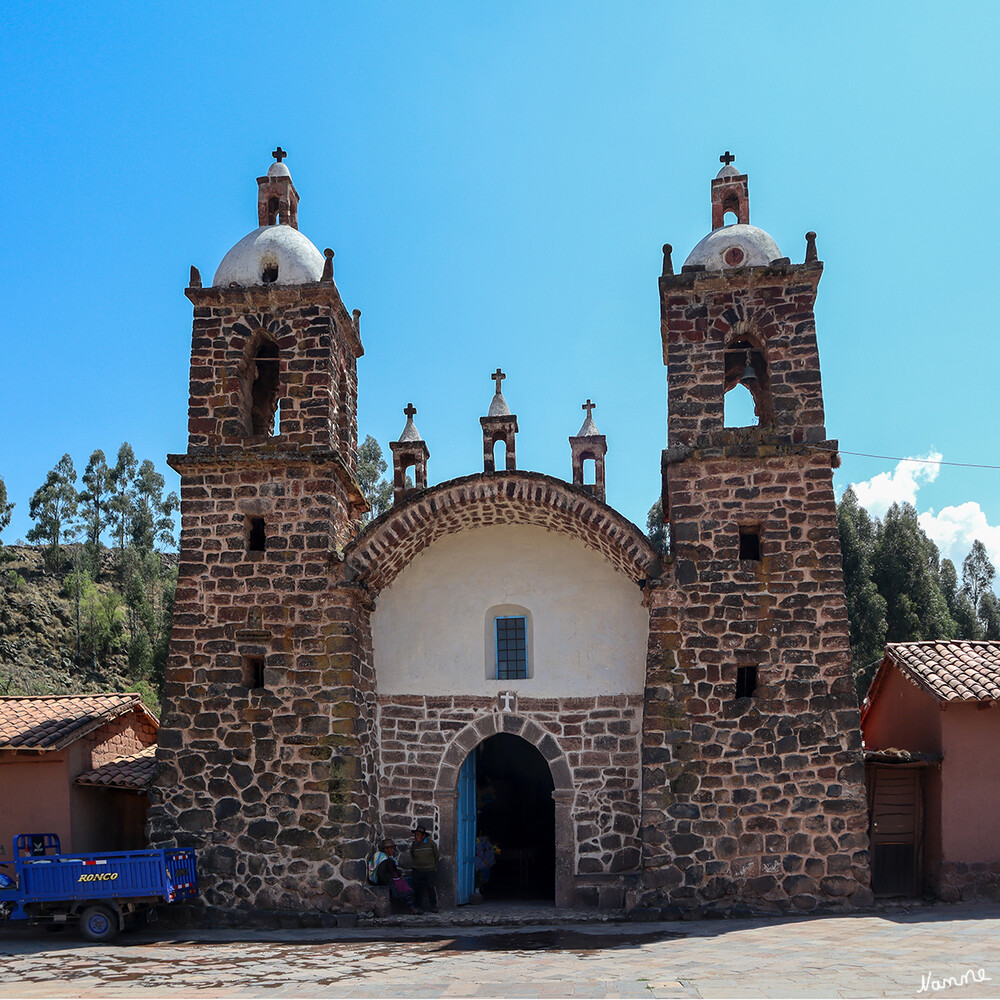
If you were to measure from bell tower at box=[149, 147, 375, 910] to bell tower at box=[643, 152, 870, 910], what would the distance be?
4119mm

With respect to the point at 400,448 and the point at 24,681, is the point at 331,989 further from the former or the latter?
the point at 24,681

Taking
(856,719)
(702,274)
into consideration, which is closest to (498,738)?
(856,719)

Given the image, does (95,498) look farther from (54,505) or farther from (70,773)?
(70,773)

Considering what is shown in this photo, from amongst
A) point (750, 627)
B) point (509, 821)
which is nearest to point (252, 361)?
point (750, 627)

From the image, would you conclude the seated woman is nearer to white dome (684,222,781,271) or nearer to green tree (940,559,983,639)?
white dome (684,222,781,271)

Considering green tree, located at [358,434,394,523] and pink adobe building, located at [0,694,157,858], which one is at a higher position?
green tree, located at [358,434,394,523]

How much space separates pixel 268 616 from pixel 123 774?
3.12m

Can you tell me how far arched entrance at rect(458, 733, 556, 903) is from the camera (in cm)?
1450

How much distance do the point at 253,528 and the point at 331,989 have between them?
22.3 feet

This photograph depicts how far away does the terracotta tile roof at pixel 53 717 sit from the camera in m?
13.2

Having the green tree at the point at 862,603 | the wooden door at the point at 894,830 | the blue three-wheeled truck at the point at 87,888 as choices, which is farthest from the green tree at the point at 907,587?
the blue three-wheeled truck at the point at 87,888

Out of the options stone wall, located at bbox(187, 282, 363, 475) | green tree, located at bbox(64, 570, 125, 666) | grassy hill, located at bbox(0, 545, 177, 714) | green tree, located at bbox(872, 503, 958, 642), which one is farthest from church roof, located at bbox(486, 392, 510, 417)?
green tree, located at bbox(64, 570, 125, 666)

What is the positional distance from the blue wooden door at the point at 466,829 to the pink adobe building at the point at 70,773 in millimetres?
4346

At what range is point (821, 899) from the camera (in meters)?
12.0
